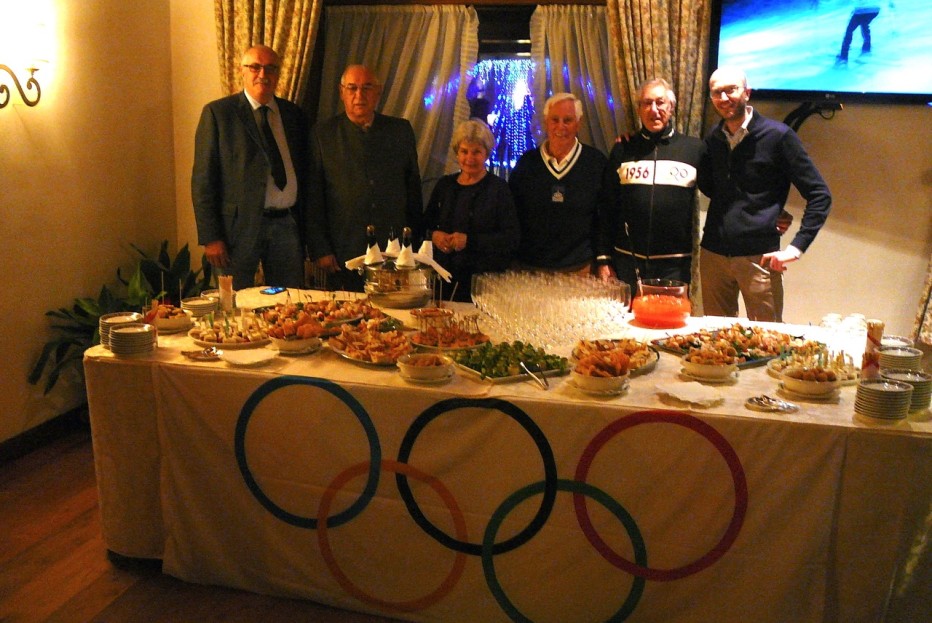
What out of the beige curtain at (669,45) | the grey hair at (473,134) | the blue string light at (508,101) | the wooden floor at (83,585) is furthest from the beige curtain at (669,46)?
the wooden floor at (83,585)

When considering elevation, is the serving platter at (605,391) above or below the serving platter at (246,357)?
above

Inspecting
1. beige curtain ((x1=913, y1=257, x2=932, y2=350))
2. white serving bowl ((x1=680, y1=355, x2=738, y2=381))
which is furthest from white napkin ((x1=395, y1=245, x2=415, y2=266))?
beige curtain ((x1=913, y1=257, x2=932, y2=350))

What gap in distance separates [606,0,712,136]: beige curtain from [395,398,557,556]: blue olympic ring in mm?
2452

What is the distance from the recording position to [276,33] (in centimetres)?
423

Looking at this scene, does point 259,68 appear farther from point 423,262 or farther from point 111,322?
point 111,322

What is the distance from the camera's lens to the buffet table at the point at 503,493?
185 cm

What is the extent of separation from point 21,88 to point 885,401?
3.44 m

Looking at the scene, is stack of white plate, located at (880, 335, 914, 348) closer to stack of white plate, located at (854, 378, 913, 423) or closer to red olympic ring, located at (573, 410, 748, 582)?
stack of white plate, located at (854, 378, 913, 423)

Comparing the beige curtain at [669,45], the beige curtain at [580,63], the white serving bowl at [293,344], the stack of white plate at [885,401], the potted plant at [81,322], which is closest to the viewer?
the stack of white plate at [885,401]

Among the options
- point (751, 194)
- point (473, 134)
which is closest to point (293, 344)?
point (473, 134)

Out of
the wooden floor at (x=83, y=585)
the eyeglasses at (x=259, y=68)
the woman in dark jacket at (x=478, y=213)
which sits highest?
the eyeglasses at (x=259, y=68)

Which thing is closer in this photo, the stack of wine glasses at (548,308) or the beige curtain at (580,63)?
the stack of wine glasses at (548,308)

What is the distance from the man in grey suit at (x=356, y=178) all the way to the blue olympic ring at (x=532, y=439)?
1.89m

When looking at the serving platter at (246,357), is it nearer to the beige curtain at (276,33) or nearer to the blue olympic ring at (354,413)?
the blue olympic ring at (354,413)
